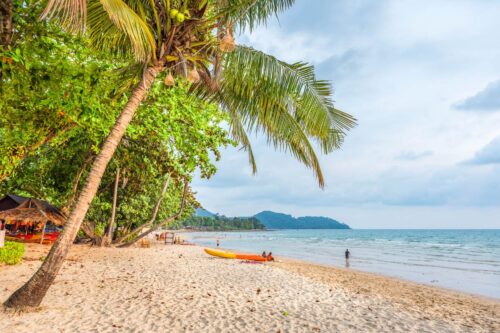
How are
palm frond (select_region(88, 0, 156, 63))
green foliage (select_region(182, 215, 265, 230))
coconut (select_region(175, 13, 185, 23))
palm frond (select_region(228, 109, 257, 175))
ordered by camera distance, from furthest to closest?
green foliage (select_region(182, 215, 265, 230)) < palm frond (select_region(228, 109, 257, 175)) < coconut (select_region(175, 13, 185, 23)) < palm frond (select_region(88, 0, 156, 63))

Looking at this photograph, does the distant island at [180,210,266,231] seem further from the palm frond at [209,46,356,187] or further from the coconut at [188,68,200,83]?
the coconut at [188,68,200,83]

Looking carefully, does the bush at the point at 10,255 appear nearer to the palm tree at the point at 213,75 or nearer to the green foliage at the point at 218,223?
the palm tree at the point at 213,75

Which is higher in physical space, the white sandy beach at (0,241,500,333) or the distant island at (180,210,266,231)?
the distant island at (180,210,266,231)

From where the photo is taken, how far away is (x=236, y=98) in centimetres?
705

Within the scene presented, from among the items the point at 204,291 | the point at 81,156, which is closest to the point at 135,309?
the point at 204,291

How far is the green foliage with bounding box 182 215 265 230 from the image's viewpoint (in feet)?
495

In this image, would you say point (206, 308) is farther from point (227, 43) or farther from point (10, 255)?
point (10, 255)

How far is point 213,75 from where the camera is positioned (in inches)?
252

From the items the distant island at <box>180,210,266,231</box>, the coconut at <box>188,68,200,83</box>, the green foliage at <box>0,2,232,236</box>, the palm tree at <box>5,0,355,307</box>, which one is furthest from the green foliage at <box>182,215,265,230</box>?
the coconut at <box>188,68,200,83</box>

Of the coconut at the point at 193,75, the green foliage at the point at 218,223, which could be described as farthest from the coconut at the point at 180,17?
the green foliage at the point at 218,223

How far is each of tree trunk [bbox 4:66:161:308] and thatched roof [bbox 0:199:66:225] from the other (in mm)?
10777

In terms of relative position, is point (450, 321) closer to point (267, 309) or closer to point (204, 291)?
point (267, 309)

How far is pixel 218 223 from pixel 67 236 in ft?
509

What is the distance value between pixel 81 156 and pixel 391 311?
42.8ft
